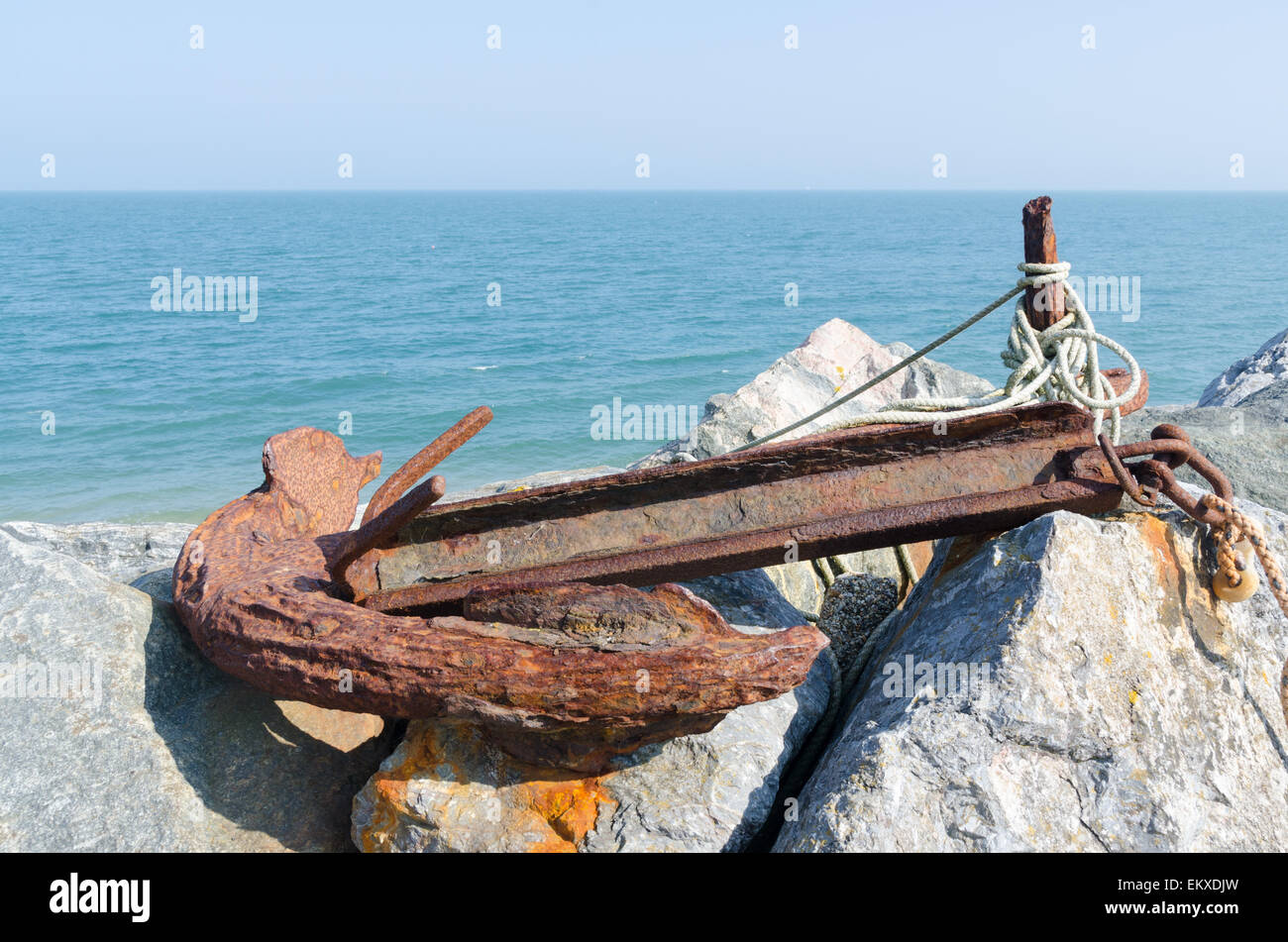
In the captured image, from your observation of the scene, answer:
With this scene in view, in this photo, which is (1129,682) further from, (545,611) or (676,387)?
(676,387)

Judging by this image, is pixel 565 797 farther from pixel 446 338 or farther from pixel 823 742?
pixel 446 338

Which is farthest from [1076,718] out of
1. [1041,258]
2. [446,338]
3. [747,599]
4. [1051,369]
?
[446,338]

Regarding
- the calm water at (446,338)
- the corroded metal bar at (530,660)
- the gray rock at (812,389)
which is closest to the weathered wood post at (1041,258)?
the corroded metal bar at (530,660)

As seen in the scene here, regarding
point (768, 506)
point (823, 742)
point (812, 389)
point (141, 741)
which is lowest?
point (823, 742)

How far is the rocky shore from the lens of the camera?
2285mm

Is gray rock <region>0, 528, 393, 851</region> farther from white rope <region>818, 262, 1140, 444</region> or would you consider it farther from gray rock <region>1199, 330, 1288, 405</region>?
gray rock <region>1199, 330, 1288, 405</region>

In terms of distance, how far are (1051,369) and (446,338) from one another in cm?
2656

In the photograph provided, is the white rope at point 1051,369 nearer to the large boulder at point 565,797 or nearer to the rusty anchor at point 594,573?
the rusty anchor at point 594,573

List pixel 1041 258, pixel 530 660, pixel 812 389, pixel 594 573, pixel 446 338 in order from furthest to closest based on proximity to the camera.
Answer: pixel 446 338, pixel 812 389, pixel 1041 258, pixel 594 573, pixel 530 660

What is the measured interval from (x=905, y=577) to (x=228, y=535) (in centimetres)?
264

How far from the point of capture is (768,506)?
2.92 meters

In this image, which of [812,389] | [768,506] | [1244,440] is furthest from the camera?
[812,389]

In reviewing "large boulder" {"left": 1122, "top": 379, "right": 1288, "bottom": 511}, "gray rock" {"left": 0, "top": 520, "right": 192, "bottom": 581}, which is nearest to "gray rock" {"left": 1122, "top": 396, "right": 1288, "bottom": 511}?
"large boulder" {"left": 1122, "top": 379, "right": 1288, "bottom": 511}

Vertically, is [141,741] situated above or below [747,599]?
below
